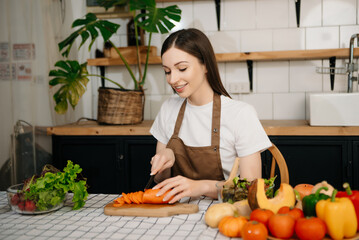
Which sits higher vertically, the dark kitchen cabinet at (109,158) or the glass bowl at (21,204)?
the glass bowl at (21,204)

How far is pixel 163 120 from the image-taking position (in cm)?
191

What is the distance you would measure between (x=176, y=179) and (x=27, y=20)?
1.73 meters

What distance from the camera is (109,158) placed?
272cm

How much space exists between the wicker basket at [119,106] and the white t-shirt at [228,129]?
821 millimetres

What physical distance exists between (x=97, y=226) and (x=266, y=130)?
62.3 inches

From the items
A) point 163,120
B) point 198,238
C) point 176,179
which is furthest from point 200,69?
point 198,238

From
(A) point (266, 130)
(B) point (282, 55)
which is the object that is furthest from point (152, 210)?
(B) point (282, 55)

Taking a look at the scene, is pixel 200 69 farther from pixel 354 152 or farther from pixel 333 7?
pixel 333 7

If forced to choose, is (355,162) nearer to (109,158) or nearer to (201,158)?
(201,158)

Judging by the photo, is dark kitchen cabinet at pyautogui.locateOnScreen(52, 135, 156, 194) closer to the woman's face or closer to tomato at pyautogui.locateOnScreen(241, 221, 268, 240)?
the woman's face

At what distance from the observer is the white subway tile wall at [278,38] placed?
2.86 metres

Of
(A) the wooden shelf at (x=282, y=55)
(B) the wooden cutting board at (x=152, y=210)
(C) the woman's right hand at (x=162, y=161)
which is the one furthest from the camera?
(A) the wooden shelf at (x=282, y=55)

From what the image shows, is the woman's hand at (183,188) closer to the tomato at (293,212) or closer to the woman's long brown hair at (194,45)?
the tomato at (293,212)

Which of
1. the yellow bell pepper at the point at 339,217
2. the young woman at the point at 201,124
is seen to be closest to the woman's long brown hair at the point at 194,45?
the young woman at the point at 201,124
